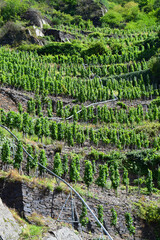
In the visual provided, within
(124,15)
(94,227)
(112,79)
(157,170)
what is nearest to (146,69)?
(112,79)

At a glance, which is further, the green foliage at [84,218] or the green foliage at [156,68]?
the green foliage at [156,68]

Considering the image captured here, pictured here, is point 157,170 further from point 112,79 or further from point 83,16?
point 83,16

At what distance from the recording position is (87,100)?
3762 centimetres

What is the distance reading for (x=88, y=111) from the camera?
34844mm

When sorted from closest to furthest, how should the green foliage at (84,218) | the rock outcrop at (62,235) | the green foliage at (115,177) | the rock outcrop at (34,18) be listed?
the rock outcrop at (62,235), the green foliage at (84,218), the green foliage at (115,177), the rock outcrop at (34,18)

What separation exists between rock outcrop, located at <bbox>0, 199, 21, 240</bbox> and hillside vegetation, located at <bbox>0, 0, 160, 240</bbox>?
4.58 meters

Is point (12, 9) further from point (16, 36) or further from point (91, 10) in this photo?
point (91, 10)

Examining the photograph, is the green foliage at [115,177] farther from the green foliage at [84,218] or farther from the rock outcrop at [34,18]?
the rock outcrop at [34,18]

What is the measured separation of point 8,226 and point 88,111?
71.8ft

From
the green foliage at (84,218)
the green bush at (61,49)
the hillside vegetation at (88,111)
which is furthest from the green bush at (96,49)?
the green foliage at (84,218)

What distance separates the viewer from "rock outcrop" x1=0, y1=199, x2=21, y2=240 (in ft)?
44.1

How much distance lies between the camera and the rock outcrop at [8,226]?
44.1 feet

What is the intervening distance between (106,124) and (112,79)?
12.2 metres

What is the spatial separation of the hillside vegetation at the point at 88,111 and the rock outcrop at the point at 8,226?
4.58 metres
